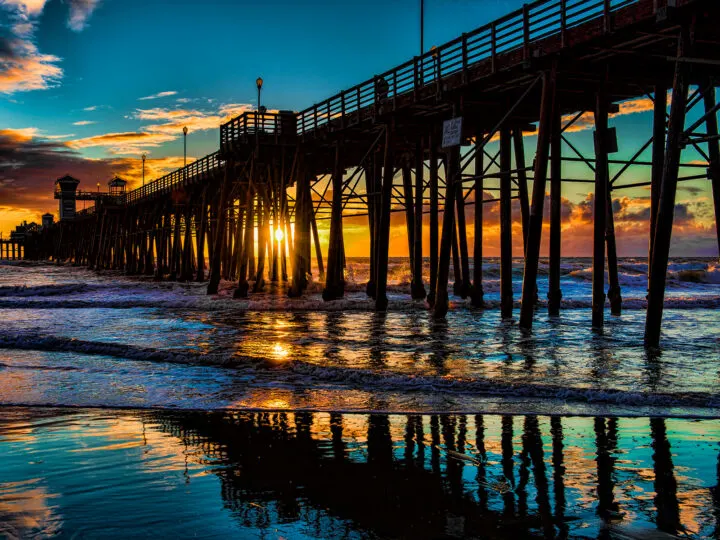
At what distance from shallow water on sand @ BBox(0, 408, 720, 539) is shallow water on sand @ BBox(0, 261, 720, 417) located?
101cm

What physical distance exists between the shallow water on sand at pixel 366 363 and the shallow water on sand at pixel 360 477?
1.01 meters

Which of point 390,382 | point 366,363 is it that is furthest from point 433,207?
point 390,382

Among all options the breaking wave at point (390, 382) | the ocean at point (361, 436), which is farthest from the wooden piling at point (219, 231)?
the breaking wave at point (390, 382)

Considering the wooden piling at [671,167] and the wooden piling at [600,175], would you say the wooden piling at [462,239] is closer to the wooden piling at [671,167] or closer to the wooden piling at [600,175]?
the wooden piling at [600,175]

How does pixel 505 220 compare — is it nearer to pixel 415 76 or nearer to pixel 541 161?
pixel 415 76

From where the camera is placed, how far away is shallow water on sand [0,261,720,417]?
7.45 meters

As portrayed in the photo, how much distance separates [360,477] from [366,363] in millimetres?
5364

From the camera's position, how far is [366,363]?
32.6 ft

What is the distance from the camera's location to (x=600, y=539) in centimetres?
349

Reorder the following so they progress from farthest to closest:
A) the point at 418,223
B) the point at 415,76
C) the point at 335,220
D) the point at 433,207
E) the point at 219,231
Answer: the point at 219,231, the point at 335,220, the point at 418,223, the point at 433,207, the point at 415,76

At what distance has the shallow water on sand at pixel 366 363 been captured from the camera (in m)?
7.45

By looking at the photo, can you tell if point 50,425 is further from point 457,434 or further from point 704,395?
point 704,395

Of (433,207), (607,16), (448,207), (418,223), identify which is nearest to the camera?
(607,16)

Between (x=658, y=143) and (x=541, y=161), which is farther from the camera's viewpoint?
(x=658, y=143)
